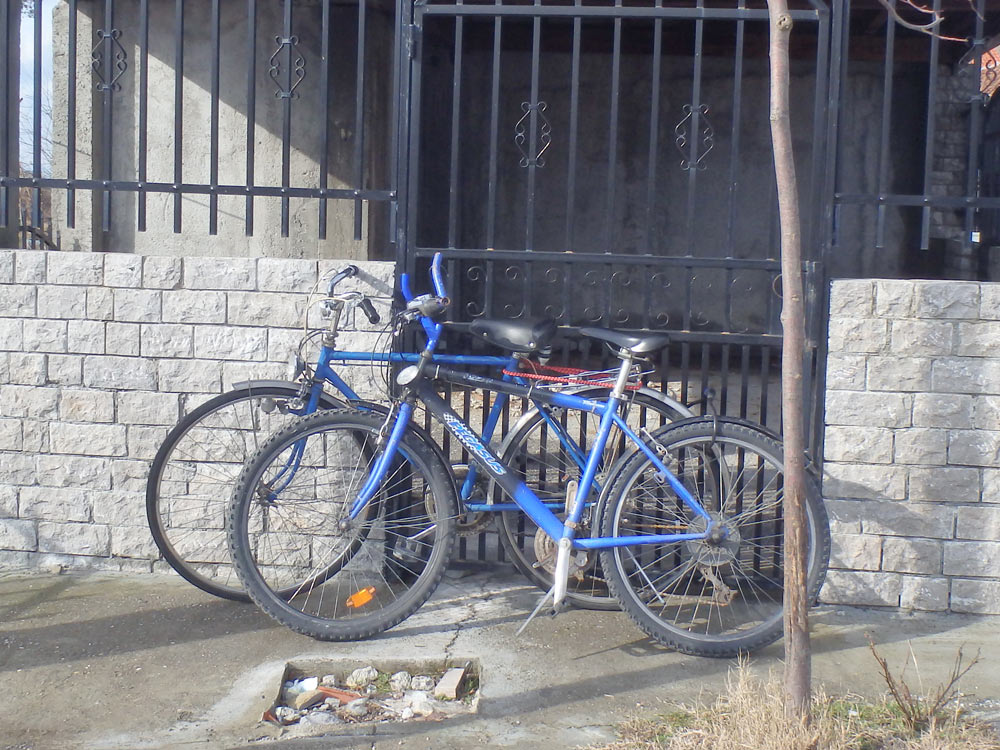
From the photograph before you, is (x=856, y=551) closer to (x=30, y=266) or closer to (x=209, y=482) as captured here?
(x=209, y=482)

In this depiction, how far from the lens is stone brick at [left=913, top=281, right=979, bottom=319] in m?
4.43

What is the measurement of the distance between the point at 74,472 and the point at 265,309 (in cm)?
114

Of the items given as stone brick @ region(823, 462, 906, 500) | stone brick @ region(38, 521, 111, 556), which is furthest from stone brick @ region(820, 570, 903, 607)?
stone brick @ region(38, 521, 111, 556)

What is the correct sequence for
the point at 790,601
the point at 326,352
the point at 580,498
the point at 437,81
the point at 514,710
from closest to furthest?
the point at 790,601 < the point at 514,710 < the point at 580,498 < the point at 326,352 < the point at 437,81

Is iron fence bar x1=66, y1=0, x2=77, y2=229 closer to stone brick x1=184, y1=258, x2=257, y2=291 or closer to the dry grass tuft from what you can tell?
stone brick x1=184, y1=258, x2=257, y2=291

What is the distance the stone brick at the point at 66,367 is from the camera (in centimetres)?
482

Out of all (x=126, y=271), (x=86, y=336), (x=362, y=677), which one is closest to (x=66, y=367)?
(x=86, y=336)

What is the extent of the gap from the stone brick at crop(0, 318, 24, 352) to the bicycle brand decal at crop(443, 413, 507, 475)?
6.66 feet

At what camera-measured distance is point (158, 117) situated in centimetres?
933

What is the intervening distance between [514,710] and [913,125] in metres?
10.2

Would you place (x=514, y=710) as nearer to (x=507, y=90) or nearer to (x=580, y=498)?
(x=580, y=498)

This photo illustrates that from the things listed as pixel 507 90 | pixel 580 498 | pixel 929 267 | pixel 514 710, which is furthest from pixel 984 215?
pixel 514 710

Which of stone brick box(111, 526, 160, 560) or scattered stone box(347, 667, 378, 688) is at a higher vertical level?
stone brick box(111, 526, 160, 560)

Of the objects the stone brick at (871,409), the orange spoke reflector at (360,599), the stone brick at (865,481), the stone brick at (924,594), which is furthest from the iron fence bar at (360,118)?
the stone brick at (924,594)
